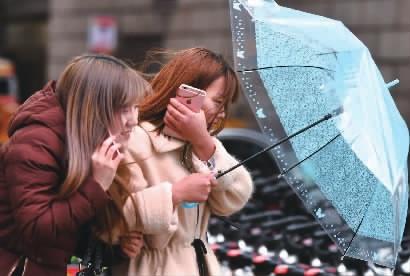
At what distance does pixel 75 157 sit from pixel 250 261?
7.71 feet

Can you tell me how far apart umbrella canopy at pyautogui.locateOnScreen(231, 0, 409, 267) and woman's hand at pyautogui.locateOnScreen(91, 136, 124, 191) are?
27.2 inches

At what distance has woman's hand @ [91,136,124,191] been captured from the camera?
2.89 meters

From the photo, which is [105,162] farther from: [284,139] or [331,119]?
[331,119]

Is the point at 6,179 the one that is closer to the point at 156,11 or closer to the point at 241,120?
the point at 241,120

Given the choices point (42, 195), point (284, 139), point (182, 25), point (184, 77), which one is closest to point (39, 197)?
point (42, 195)

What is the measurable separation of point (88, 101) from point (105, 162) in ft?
0.63

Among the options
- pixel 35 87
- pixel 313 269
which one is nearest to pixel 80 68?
pixel 313 269

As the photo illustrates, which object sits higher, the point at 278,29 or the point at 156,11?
the point at 278,29

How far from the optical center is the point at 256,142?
738 cm

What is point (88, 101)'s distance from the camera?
291 centimetres

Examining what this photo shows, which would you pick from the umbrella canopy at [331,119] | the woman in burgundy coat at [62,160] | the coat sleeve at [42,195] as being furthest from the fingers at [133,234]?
the umbrella canopy at [331,119]

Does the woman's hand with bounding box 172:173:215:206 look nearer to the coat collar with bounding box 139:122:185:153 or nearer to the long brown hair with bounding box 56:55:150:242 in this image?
the coat collar with bounding box 139:122:185:153

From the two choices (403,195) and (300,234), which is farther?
(300,234)

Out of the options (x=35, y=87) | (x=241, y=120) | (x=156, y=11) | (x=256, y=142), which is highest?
(x=256, y=142)
